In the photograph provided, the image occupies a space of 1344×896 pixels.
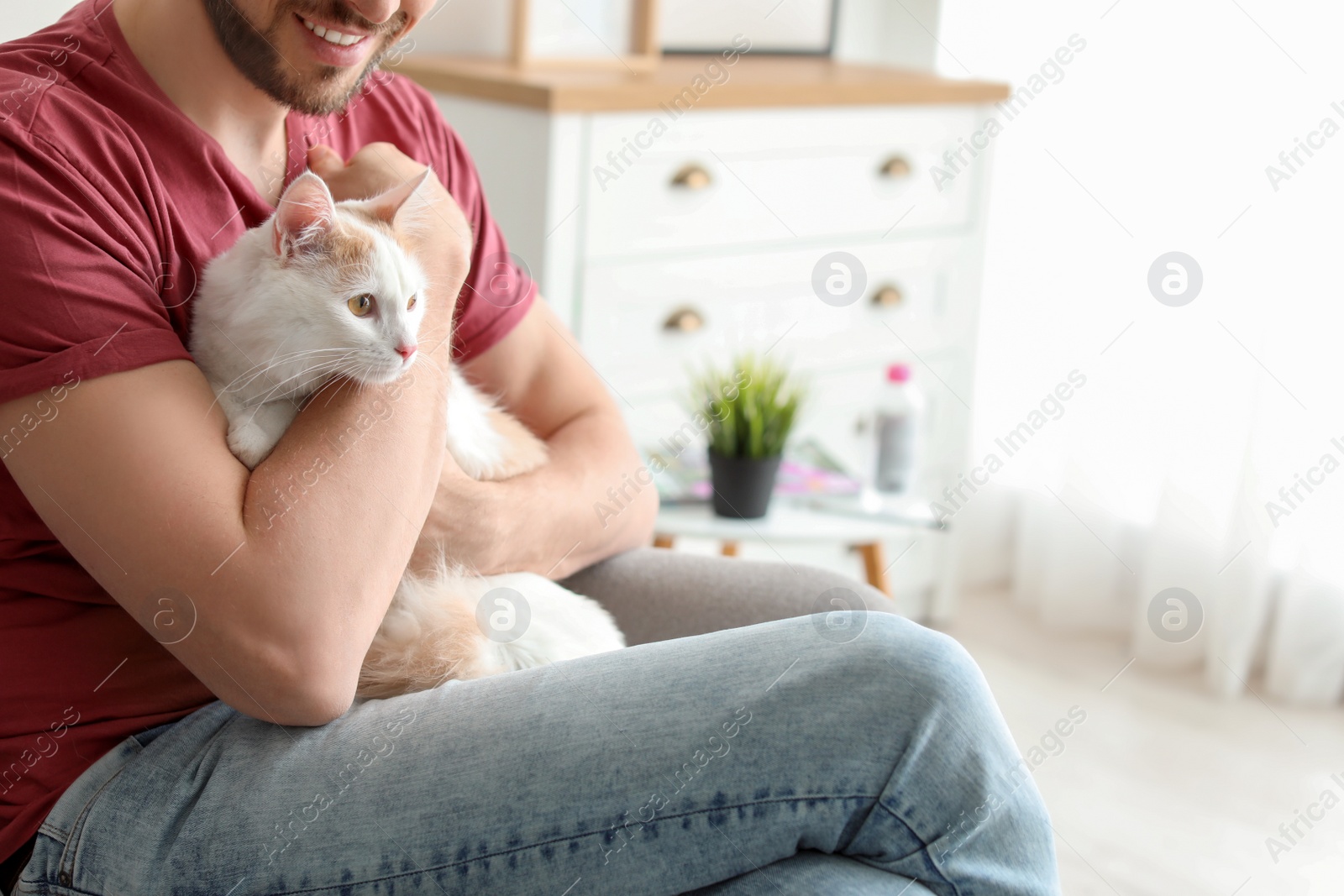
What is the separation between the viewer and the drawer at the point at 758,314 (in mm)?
1907

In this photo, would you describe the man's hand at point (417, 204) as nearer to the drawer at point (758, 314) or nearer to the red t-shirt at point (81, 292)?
the red t-shirt at point (81, 292)

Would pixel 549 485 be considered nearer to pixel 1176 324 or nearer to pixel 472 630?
pixel 472 630

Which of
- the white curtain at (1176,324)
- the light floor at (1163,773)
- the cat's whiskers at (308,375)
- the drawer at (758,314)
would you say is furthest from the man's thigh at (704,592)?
the white curtain at (1176,324)

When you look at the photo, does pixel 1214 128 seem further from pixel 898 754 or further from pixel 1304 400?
pixel 898 754

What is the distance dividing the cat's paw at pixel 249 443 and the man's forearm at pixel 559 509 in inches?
6.5

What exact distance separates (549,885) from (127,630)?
0.38 meters

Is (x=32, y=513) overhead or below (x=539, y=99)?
below

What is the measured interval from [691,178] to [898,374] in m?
0.49

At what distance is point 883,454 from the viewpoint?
212 centimetres

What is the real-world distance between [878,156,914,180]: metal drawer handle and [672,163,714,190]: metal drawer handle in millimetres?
429

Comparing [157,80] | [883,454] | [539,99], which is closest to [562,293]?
[539,99]

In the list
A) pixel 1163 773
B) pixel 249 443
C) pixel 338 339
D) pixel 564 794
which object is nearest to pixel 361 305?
pixel 338 339

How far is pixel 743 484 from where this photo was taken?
5.96 feet

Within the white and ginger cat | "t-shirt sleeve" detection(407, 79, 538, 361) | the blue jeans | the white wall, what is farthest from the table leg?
the white wall
